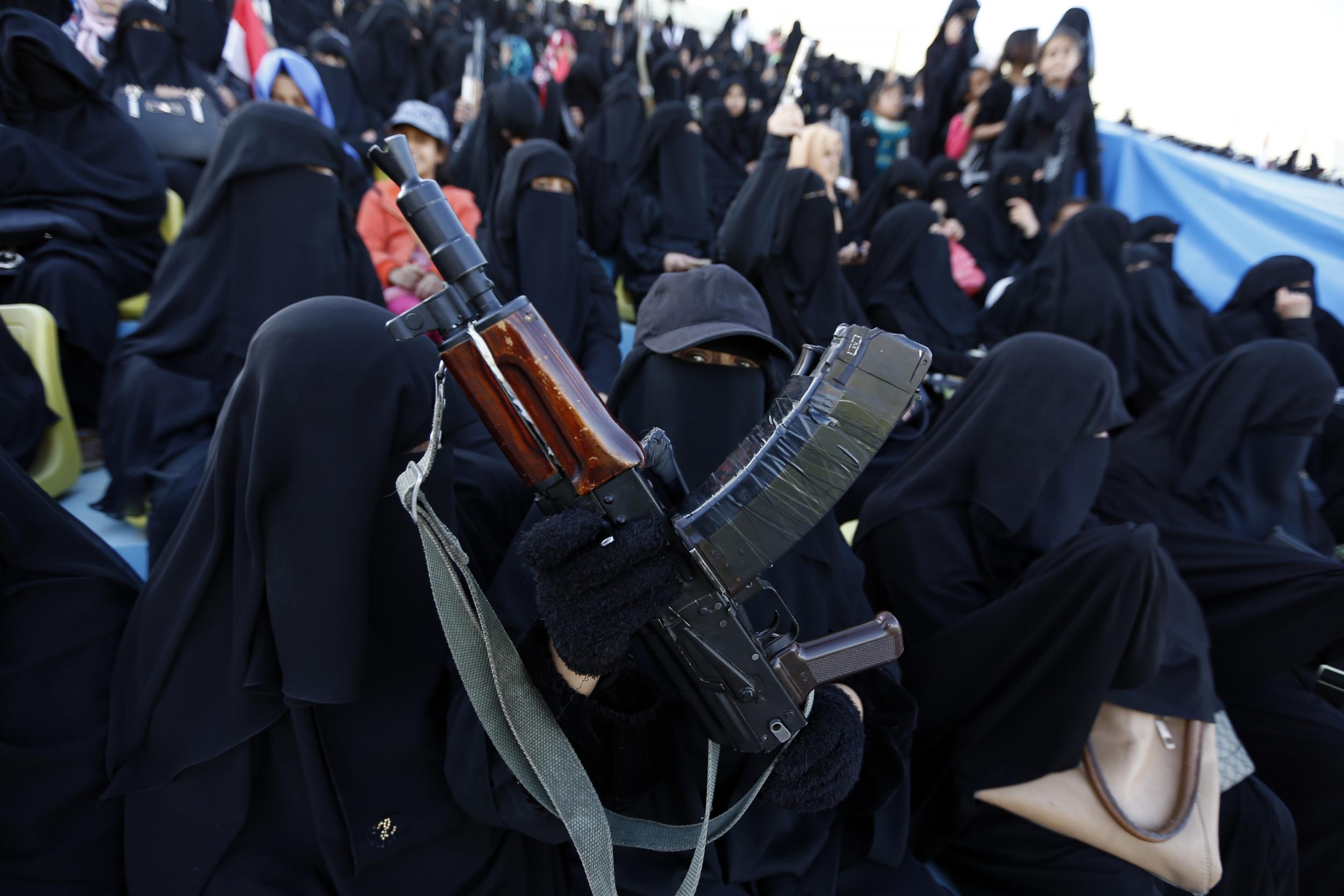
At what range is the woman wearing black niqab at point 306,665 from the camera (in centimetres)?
129

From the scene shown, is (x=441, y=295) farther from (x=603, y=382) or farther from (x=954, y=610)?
(x=603, y=382)

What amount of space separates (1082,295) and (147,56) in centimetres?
575

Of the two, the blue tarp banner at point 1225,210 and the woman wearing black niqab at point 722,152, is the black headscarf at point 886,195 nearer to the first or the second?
the woman wearing black niqab at point 722,152

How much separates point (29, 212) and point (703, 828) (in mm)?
3455

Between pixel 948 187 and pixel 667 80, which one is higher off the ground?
pixel 667 80

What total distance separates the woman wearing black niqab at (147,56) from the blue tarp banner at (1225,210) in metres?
6.90

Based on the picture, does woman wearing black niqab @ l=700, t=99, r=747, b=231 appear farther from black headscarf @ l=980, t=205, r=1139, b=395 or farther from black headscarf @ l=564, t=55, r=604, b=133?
black headscarf @ l=980, t=205, r=1139, b=395

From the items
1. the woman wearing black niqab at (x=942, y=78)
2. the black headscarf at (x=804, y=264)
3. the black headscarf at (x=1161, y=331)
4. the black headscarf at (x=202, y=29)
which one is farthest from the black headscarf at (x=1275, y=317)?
the black headscarf at (x=202, y=29)

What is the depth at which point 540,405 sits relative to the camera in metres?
1.19

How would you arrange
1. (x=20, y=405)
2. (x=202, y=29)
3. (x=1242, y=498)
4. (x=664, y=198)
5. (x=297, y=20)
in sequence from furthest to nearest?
(x=297, y=20) → (x=202, y=29) → (x=664, y=198) → (x=1242, y=498) → (x=20, y=405)

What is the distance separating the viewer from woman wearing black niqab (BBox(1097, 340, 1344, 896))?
240 centimetres

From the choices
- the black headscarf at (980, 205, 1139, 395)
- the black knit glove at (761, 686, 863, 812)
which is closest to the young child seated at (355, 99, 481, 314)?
the black knit glove at (761, 686, 863, 812)

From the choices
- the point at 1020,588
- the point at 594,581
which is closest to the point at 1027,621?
the point at 1020,588

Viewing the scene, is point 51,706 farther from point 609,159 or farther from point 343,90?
point 343,90
